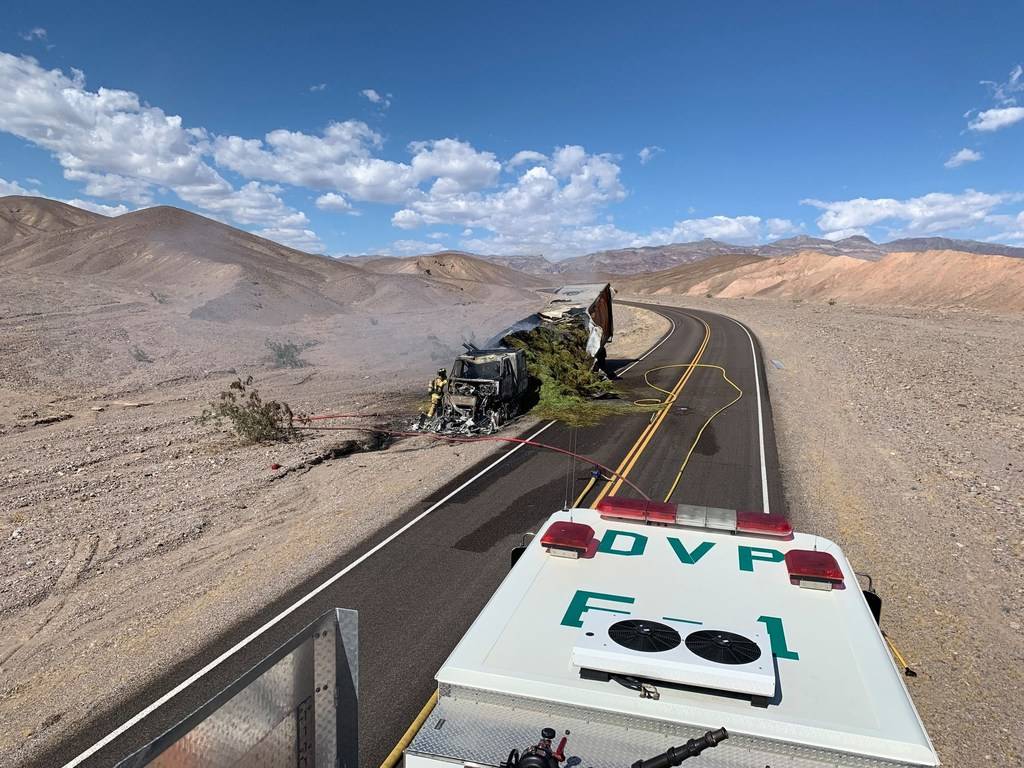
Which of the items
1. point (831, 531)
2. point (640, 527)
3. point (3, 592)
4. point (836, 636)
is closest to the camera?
point (836, 636)

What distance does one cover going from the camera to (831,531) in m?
10.9

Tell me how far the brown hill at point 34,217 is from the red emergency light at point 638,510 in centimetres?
10640

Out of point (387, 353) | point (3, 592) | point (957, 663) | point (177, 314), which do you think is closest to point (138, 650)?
point (3, 592)

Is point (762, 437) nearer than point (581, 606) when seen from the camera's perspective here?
No

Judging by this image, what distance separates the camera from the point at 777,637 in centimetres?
356

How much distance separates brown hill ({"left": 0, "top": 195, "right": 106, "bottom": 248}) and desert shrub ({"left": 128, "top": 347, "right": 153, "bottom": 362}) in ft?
246

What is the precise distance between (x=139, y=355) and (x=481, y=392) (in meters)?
19.7

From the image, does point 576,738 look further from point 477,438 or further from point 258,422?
point 258,422

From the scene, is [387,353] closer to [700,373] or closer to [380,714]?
[700,373]

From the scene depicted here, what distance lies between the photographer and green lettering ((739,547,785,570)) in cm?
438

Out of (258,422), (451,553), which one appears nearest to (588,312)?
(258,422)

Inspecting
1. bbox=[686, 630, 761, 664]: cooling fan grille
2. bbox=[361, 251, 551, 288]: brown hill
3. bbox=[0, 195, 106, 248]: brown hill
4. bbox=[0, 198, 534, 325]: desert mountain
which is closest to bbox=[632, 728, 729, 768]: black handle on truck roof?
bbox=[686, 630, 761, 664]: cooling fan grille

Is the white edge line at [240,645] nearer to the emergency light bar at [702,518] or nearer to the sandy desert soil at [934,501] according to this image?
the emergency light bar at [702,518]

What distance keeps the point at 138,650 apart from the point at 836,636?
8.12 metres
